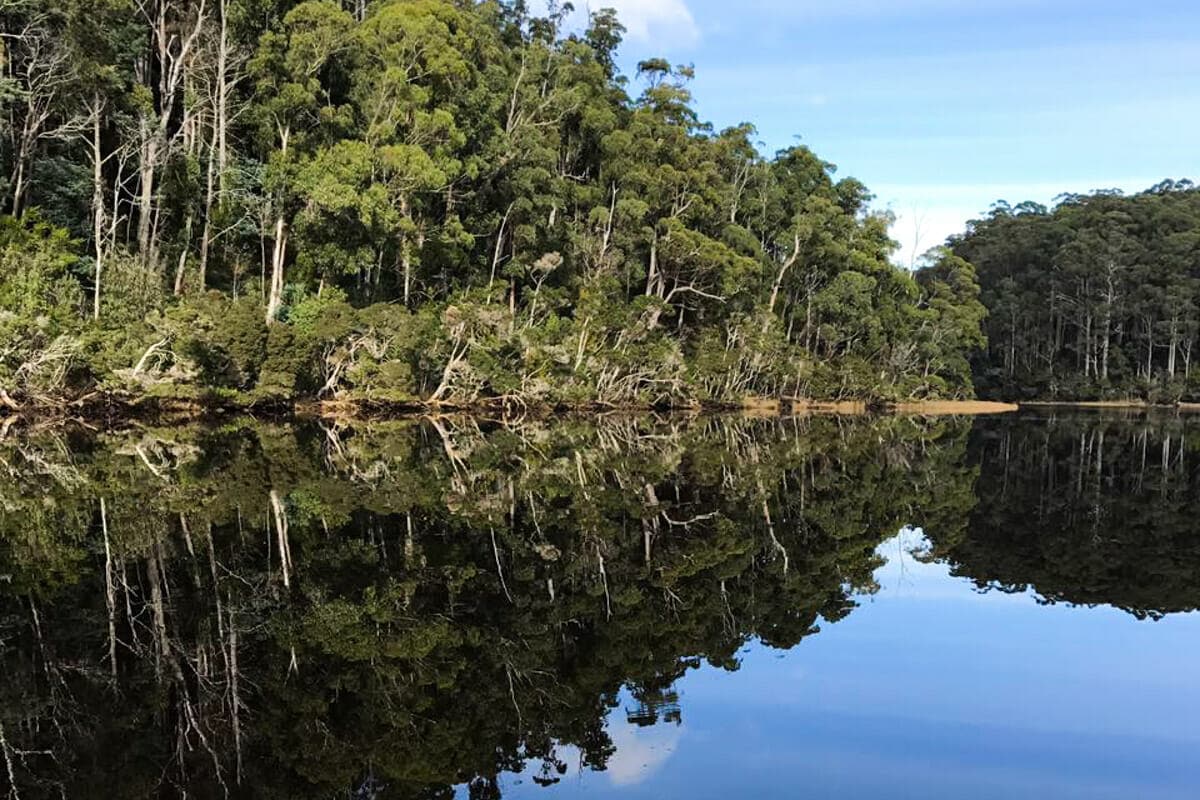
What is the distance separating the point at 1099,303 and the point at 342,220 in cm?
5658

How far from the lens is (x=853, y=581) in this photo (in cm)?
830

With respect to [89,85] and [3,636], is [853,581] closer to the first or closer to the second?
[3,636]

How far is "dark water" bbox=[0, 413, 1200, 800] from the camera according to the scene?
421 cm

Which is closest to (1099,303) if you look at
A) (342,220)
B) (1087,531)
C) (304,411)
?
(342,220)

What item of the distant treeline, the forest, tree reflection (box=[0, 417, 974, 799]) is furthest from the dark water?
the distant treeline

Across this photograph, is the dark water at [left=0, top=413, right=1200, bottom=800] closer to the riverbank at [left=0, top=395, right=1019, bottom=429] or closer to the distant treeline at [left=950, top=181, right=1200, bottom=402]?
the riverbank at [left=0, top=395, right=1019, bottom=429]

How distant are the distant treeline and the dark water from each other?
55.8m

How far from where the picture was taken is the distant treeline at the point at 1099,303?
6094 centimetres

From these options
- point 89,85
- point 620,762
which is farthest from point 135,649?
point 89,85

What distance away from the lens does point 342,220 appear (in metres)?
26.0

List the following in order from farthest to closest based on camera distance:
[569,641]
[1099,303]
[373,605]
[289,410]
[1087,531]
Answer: [1099,303] → [289,410] → [1087,531] → [373,605] → [569,641]

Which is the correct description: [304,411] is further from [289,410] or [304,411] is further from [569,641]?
[569,641]

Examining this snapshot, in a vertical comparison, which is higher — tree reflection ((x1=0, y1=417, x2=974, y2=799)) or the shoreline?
the shoreline

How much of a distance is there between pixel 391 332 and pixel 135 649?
64.8 ft
